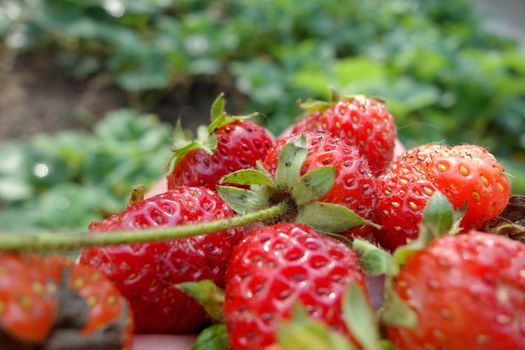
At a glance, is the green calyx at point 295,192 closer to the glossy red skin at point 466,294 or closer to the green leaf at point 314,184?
the green leaf at point 314,184

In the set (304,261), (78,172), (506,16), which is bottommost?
(78,172)

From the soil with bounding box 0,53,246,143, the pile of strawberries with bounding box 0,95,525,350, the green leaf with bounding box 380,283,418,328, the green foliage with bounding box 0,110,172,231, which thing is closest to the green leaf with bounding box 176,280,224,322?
the pile of strawberries with bounding box 0,95,525,350

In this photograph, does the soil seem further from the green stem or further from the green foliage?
the green stem

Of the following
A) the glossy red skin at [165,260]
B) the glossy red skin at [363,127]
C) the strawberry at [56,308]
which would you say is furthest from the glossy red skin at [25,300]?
the glossy red skin at [363,127]

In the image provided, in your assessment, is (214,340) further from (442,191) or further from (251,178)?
(442,191)

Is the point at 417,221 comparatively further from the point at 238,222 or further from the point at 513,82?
the point at 513,82

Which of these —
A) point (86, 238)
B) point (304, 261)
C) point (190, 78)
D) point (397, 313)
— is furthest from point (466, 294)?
point (190, 78)
